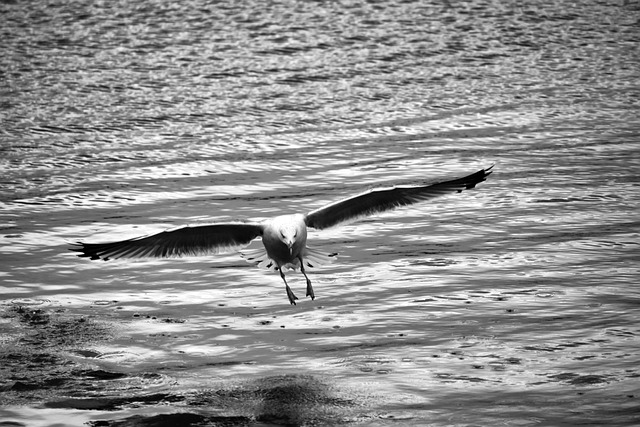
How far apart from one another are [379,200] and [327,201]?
2.64m

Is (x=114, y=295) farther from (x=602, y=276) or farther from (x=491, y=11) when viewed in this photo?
(x=491, y=11)

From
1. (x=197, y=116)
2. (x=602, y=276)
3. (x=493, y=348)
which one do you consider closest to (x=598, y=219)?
(x=602, y=276)

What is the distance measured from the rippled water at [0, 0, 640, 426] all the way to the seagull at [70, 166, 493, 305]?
0.46 metres

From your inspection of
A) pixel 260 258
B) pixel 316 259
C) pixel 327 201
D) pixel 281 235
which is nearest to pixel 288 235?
pixel 281 235

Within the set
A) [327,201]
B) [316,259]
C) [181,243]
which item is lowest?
[316,259]

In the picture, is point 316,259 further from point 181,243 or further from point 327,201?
point 327,201

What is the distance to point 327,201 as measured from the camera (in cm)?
1304

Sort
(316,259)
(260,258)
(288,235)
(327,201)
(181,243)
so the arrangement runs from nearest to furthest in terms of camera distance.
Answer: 1. (288,235)
2. (181,243)
3. (316,259)
4. (260,258)
5. (327,201)

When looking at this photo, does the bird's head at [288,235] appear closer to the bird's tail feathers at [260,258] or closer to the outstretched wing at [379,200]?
the outstretched wing at [379,200]

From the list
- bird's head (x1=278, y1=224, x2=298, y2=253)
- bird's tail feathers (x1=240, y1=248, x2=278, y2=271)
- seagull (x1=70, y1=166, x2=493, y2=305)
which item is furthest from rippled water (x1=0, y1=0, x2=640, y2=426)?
bird's head (x1=278, y1=224, x2=298, y2=253)

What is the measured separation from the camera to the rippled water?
27.7 feet

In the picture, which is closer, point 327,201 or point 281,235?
point 281,235

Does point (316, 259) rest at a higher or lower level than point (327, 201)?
lower

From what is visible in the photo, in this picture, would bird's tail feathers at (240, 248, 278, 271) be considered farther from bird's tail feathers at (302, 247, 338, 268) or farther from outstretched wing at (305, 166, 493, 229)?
outstretched wing at (305, 166, 493, 229)
